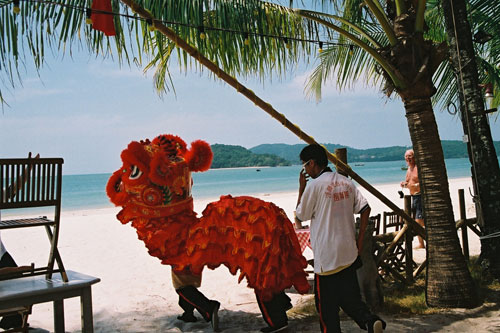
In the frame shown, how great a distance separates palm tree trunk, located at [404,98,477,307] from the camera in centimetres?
480

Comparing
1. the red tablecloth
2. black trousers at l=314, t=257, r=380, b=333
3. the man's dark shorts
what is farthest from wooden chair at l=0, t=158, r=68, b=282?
the man's dark shorts

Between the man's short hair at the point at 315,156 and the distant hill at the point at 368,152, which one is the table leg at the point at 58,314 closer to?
the man's short hair at the point at 315,156

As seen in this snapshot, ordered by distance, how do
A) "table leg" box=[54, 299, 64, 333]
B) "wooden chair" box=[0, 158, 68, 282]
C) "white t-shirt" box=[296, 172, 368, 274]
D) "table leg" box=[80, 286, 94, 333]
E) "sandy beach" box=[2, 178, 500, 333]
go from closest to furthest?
"wooden chair" box=[0, 158, 68, 282], "table leg" box=[80, 286, 94, 333], "white t-shirt" box=[296, 172, 368, 274], "table leg" box=[54, 299, 64, 333], "sandy beach" box=[2, 178, 500, 333]

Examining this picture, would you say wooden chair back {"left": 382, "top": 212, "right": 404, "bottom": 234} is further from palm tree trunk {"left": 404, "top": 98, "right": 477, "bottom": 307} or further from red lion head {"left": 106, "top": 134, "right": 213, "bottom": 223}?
red lion head {"left": 106, "top": 134, "right": 213, "bottom": 223}

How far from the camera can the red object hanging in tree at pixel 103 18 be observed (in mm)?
A: 4367

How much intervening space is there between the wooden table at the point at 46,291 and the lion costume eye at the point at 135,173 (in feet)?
3.61

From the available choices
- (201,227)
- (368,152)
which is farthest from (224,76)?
Result: (368,152)

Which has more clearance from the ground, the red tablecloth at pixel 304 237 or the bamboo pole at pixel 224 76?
the bamboo pole at pixel 224 76

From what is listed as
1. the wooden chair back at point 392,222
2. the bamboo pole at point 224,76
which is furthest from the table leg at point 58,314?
the wooden chair back at point 392,222

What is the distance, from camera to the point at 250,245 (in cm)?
417

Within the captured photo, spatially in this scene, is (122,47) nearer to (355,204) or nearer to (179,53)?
(179,53)

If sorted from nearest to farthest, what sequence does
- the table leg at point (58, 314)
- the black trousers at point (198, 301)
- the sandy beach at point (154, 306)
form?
the table leg at point (58, 314)
the sandy beach at point (154, 306)
the black trousers at point (198, 301)

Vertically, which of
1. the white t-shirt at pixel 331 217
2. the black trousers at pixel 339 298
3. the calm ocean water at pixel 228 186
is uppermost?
the white t-shirt at pixel 331 217

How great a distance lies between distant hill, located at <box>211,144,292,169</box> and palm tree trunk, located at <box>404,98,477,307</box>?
97.0 metres
